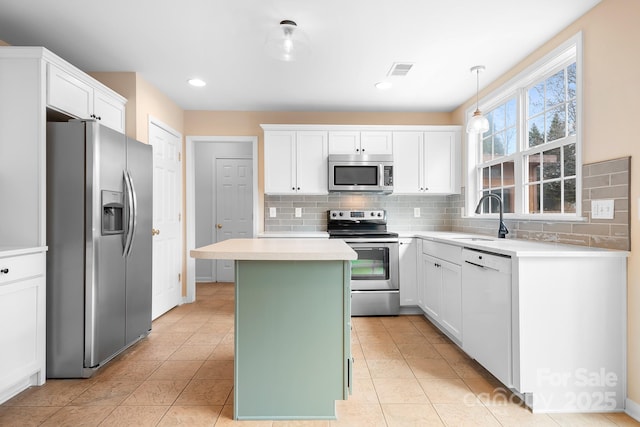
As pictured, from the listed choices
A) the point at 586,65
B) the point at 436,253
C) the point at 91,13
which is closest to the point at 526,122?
the point at 586,65

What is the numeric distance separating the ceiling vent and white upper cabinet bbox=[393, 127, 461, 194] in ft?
3.17

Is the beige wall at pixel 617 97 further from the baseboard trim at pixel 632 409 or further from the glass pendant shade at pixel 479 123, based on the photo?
the glass pendant shade at pixel 479 123

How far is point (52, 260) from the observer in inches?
87.0

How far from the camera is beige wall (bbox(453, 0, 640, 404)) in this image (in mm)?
1813

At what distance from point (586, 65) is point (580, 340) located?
169 centimetres

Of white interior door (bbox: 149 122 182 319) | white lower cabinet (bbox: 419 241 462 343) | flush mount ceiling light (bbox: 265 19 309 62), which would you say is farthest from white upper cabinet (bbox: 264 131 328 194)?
flush mount ceiling light (bbox: 265 19 309 62)

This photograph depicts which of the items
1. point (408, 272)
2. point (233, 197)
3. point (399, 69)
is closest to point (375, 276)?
point (408, 272)

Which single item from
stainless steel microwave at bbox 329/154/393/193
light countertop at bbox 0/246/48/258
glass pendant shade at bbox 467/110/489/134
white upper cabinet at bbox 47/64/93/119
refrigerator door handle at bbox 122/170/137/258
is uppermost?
white upper cabinet at bbox 47/64/93/119

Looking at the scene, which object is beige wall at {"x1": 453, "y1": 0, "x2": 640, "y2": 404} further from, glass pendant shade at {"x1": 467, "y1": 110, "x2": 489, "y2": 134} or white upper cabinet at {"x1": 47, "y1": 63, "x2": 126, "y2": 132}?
white upper cabinet at {"x1": 47, "y1": 63, "x2": 126, "y2": 132}

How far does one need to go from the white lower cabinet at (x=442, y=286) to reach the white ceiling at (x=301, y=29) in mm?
1585

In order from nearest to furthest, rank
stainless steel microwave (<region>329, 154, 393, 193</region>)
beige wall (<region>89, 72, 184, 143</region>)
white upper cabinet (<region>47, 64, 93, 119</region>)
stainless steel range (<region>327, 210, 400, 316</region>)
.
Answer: white upper cabinet (<region>47, 64, 93, 119</region>)
beige wall (<region>89, 72, 184, 143</region>)
stainless steel range (<region>327, 210, 400, 316</region>)
stainless steel microwave (<region>329, 154, 393, 193</region>)

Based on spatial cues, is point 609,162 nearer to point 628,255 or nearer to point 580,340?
point 628,255

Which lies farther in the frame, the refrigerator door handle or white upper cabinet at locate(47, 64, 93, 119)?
the refrigerator door handle

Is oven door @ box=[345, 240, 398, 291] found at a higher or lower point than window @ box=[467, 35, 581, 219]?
lower
